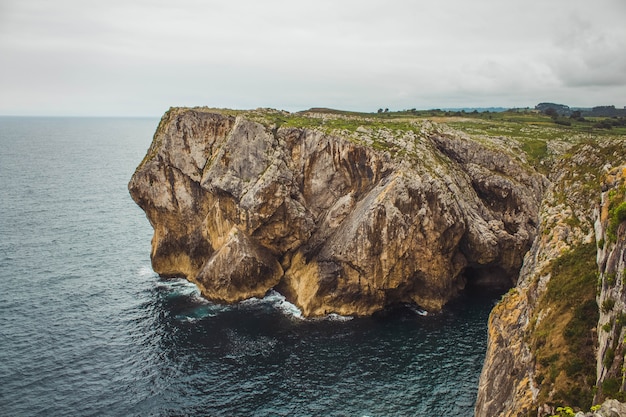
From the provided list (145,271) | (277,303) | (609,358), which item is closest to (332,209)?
(277,303)

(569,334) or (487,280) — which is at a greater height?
(569,334)

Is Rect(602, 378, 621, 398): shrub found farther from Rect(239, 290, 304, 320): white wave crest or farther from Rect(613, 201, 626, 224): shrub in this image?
Rect(239, 290, 304, 320): white wave crest

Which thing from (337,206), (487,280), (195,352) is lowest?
(195,352)

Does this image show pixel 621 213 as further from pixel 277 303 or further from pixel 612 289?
pixel 277 303

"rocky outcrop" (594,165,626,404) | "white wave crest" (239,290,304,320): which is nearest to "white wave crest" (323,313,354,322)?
"white wave crest" (239,290,304,320)

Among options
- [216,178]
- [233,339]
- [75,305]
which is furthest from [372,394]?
[75,305]

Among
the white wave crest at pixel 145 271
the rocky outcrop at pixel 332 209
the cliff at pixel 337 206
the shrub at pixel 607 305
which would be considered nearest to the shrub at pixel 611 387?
the shrub at pixel 607 305

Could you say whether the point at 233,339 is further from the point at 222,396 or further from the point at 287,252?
the point at 287,252
